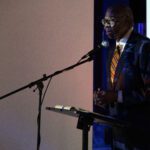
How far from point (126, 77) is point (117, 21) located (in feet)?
1.09

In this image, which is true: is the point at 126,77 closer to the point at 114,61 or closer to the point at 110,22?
the point at 114,61

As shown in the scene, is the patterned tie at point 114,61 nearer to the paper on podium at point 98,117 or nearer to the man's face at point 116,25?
the man's face at point 116,25

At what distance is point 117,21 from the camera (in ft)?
6.24

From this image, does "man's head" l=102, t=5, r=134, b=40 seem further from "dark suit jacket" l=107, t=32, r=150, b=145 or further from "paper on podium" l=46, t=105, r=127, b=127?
"paper on podium" l=46, t=105, r=127, b=127

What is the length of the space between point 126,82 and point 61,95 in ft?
4.11

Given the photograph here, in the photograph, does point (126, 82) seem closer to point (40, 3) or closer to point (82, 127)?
point (82, 127)

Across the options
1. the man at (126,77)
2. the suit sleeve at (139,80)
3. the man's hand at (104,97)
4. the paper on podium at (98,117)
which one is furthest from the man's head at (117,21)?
the paper on podium at (98,117)

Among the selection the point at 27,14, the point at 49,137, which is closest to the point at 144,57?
the point at 49,137

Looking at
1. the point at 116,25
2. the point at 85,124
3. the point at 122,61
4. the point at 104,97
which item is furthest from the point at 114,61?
the point at 85,124

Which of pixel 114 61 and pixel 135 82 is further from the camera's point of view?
pixel 114 61

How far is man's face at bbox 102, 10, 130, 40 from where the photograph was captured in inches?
74.9

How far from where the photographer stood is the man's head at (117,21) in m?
1.90

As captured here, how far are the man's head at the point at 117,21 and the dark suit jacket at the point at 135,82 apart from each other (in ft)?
0.24

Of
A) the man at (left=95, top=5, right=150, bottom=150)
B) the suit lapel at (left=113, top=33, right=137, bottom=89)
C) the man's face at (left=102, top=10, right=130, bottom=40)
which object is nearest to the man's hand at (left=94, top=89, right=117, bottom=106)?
the man at (left=95, top=5, right=150, bottom=150)
